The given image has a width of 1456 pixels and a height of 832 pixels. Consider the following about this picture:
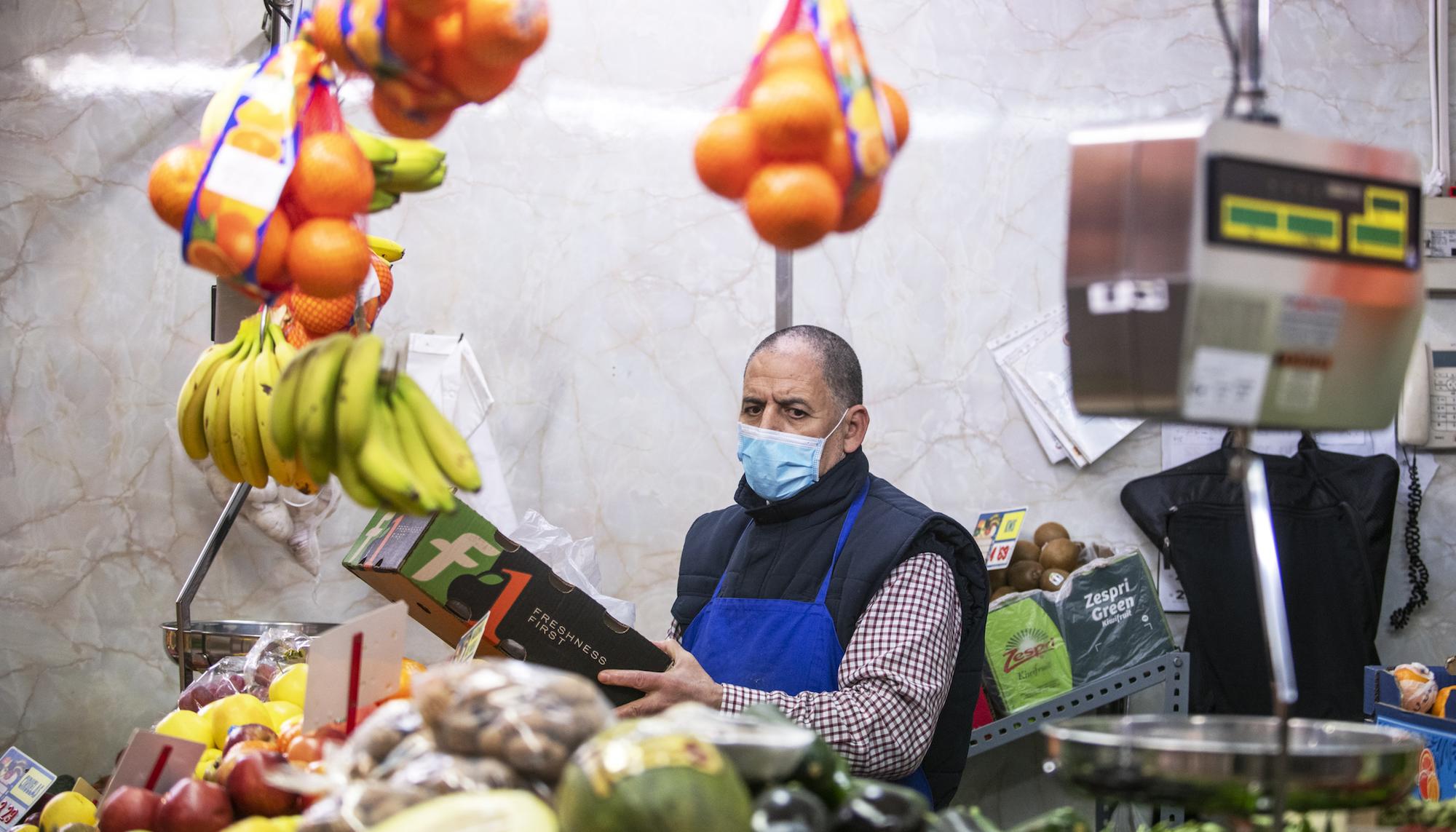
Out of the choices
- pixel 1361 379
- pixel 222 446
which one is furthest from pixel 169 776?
pixel 1361 379

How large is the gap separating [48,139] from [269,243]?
285 centimetres

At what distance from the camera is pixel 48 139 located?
159 inches

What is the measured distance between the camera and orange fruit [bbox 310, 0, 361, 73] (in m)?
1.78

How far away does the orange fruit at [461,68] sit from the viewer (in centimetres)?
168

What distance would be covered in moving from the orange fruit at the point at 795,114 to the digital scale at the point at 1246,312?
13.8 inches

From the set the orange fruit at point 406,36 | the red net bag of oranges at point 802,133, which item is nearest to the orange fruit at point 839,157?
the red net bag of oranges at point 802,133

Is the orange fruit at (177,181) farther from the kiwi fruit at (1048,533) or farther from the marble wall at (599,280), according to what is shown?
the kiwi fruit at (1048,533)

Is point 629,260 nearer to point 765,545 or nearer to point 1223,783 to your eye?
point 765,545

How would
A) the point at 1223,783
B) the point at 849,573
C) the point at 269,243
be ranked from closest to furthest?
the point at 1223,783
the point at 269,243
the point at 849,573

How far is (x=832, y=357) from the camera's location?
2.78m

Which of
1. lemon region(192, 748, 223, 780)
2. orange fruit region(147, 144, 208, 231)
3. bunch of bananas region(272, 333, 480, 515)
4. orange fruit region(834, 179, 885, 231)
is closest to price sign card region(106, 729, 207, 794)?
lemon region(192, 748, 223, 780)

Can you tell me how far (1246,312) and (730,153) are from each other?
2.13ft

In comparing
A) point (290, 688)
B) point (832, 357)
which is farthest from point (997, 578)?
point (290, 688)

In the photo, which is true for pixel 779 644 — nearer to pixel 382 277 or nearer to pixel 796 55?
pixel 382 277
